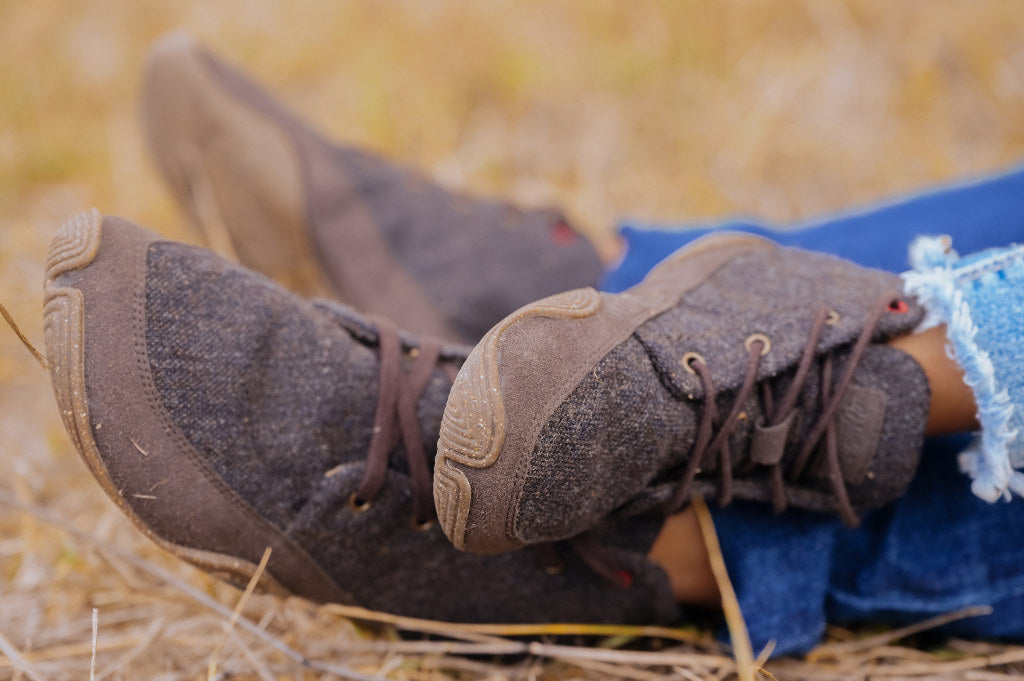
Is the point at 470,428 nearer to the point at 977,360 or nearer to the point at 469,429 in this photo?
the point at 469,429

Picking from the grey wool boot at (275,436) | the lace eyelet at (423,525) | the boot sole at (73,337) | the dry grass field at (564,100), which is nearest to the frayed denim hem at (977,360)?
the grey wool boot at (275,436)

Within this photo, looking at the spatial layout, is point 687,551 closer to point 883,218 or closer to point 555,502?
point 555,502

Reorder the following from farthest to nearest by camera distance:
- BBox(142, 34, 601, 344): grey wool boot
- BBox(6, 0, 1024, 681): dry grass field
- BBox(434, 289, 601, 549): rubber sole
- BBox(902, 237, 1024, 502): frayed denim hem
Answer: BBox(6, 0, 1024, 681): dry grass field < BBox(142, 34, 601, 344): grey wool boot < BBox(902, 237, 1024, 502): frayed denim hem < BBox(434, 289, 601, 549): rubber sole

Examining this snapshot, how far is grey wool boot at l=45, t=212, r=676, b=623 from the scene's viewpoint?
0.64 m

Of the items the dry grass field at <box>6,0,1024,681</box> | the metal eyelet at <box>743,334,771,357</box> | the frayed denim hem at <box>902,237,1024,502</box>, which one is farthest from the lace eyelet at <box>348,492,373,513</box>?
the dry grass field at <box>6,0,1024,681</box>

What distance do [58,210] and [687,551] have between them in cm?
172

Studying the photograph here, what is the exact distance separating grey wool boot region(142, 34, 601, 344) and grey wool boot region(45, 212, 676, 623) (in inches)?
16.6

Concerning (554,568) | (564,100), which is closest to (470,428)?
(554,568)

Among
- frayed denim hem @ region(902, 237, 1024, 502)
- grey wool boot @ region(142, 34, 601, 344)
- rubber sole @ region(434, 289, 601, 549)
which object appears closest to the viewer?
rubber sole @ region(434, 289, 601, 549)

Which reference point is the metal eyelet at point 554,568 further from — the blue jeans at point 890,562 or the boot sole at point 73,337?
the boot sole at point 73,337

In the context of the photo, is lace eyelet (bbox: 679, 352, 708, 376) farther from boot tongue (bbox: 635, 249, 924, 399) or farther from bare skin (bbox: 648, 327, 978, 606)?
bare skin (bbox: 648, 327, 978, 606)

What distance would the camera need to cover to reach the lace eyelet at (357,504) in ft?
2.46

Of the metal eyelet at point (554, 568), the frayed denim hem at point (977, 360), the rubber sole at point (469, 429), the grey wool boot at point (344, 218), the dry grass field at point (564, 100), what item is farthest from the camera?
the dry grass field at point (564, 100)

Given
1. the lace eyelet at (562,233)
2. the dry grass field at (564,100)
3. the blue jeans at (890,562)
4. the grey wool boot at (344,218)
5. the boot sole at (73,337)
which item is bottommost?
the boot sole at (73,337)
